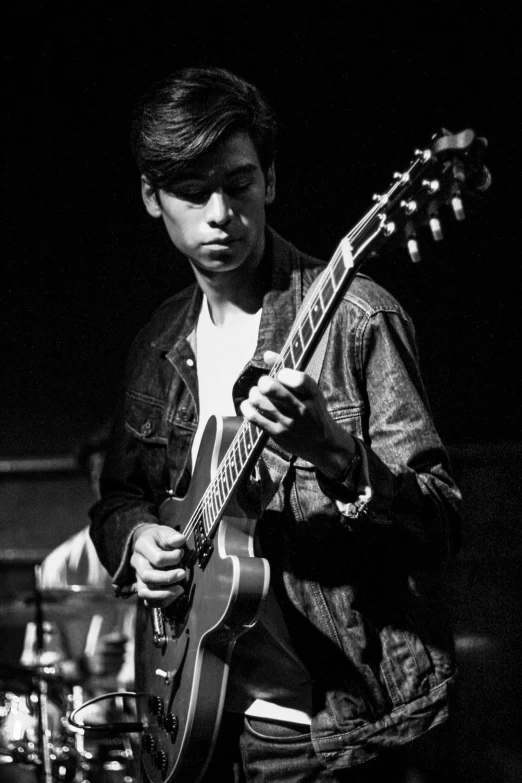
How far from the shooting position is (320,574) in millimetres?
1572

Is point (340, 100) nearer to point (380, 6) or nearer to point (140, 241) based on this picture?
point (380, 6)

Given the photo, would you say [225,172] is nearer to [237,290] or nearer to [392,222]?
[237,290]

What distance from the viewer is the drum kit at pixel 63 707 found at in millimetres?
2246

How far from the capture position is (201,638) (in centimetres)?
156

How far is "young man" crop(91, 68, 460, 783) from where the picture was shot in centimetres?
147

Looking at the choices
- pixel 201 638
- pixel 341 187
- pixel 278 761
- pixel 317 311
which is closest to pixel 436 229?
pixel 317 311

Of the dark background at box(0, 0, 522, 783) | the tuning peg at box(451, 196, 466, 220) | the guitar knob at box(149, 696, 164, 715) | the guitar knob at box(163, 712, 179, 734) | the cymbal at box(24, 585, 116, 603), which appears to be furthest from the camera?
the cymbal at box(24, 585, 116, 603)

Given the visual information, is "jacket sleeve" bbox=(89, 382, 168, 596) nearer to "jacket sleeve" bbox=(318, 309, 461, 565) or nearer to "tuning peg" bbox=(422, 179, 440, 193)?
"jacket sleeve" bbox=(318, 309, 461, 565)

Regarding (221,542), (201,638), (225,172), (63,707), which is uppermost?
(225,172)

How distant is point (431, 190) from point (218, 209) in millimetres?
568

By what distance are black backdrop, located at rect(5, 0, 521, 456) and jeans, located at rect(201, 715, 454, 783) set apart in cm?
105

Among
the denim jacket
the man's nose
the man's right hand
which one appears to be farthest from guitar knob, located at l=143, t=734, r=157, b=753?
the man's nose

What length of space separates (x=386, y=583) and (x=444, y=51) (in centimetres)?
134

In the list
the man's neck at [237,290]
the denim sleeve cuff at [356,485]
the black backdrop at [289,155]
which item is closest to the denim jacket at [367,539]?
the denim sleeve cuff at [356,485]
